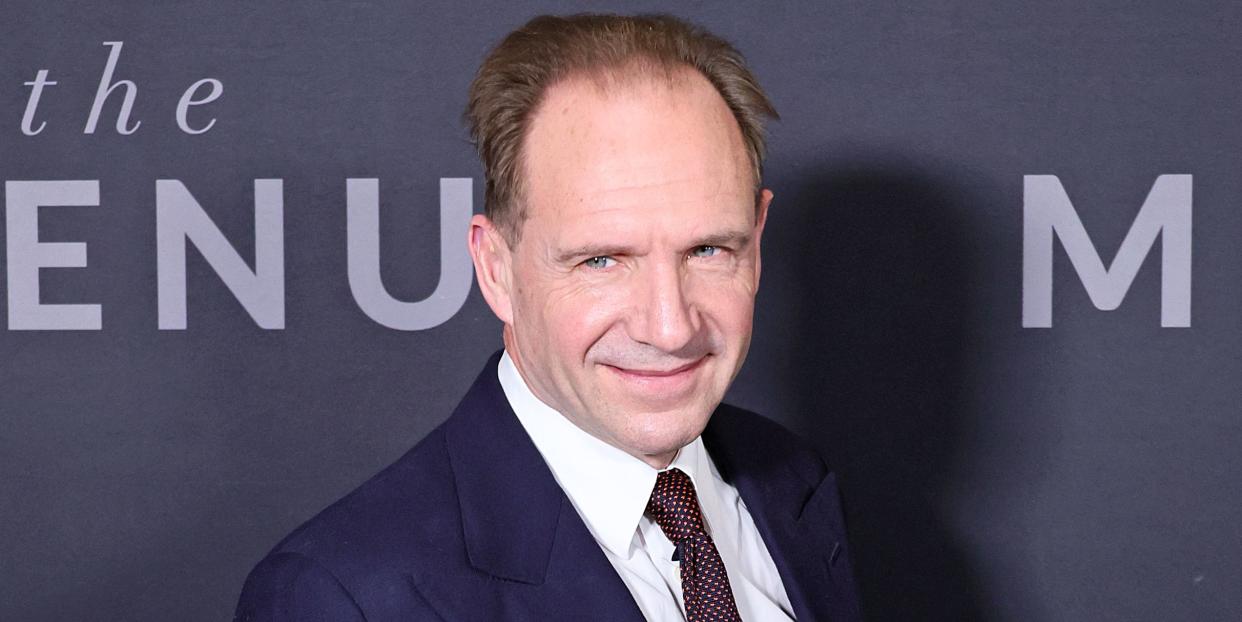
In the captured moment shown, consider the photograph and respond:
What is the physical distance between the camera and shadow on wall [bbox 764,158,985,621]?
209cm

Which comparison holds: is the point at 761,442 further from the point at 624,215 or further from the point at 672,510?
the point at 624,215

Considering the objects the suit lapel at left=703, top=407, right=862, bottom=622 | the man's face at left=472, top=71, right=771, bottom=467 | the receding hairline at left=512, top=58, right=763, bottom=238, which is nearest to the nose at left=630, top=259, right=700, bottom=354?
the man's face at left=472, top=71, right=771, bottom=467

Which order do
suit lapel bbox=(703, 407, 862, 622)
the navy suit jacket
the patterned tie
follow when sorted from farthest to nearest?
1. suit lapel bbox=(703, 407, 862, 622)
2. the patterned tie
3. the navy suit jacket

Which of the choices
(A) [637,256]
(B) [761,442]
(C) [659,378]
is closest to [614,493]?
(C) [659,378]

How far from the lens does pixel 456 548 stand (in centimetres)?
122

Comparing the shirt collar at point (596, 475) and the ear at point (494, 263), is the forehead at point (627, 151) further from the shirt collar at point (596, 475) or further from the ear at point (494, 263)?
the shirt collar at point (596, 475)

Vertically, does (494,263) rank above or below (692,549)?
Answer: above

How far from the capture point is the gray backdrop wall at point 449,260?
2.05 meters

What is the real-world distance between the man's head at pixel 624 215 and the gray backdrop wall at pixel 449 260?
79 centimetres

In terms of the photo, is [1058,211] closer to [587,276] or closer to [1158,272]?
[1158,272]

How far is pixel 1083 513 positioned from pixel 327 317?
1166 millimetres

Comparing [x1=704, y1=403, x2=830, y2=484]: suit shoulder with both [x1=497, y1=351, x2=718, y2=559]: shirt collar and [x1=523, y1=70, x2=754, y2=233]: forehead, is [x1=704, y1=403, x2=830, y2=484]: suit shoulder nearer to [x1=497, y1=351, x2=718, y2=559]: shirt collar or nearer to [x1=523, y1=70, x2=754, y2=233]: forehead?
[x1=497, y1=351, x2=718, y2=559]: shirt collar

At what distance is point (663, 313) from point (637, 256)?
0.18 ft

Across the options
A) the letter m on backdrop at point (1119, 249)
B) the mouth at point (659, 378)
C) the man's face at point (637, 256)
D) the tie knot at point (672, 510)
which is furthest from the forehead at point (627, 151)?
the letter m on backdrop at point (1119, 249)
